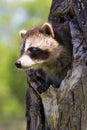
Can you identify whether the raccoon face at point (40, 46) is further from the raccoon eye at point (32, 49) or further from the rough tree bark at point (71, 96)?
the rough tree bark at point (71, 96)

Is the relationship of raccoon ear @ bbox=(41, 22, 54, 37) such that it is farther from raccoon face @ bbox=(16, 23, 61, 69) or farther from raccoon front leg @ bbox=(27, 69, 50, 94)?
raccoon front leg @ bbox=(27, 69, 50, 94)

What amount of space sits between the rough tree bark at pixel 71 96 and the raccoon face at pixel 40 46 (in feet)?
1.02

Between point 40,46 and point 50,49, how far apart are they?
159 mm

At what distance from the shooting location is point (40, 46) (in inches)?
301

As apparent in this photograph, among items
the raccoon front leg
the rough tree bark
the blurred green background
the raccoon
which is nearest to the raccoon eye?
the raccoon

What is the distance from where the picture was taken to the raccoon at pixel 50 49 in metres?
7.60

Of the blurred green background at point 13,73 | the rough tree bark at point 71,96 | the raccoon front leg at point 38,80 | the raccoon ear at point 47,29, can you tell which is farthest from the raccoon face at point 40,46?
the blurred green background at point 13,73

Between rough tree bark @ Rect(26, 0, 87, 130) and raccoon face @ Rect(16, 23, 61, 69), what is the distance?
12.2 inches

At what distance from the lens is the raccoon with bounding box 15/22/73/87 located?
7.60 m

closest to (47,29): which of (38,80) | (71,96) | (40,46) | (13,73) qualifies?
(40,46)

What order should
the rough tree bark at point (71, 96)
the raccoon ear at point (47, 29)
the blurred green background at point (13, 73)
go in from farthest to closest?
the blurred green background at point (13, 73) < the raccoon ear at point (47, 29) < the rough tree bark at point (71, 96)

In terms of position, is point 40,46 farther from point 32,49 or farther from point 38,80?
point 38,80

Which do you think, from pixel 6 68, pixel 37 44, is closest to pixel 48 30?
pixel 37 44

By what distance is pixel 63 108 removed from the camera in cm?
696
